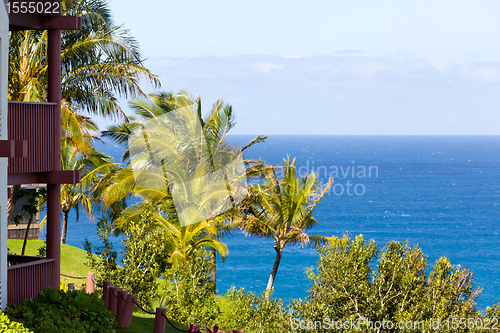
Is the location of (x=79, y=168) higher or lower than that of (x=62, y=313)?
higher

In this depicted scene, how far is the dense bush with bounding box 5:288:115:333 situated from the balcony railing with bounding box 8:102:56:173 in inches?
89.3

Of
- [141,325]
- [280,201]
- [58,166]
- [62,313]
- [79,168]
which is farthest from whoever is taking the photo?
[79,168]

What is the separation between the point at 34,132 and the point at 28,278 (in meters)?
2.67

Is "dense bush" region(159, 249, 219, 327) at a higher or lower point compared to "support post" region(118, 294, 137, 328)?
lower

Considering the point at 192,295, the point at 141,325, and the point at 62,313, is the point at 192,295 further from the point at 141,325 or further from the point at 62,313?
the point at 62,313

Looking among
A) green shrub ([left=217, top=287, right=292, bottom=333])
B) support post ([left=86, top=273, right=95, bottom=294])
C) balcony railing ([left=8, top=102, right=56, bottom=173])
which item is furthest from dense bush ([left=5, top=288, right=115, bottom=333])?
green shrub ([left=217, top=287, right=292, bottom=333])

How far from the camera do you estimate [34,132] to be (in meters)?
9.55

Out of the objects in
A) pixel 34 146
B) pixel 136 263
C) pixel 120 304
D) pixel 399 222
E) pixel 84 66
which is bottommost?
pixel 399 222

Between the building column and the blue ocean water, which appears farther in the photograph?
the blue ocean water

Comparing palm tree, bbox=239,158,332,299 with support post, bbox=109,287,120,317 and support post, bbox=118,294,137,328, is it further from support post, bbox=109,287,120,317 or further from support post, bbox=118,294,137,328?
support post, bbox=118,294,137,328

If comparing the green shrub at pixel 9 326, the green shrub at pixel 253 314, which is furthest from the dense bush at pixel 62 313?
the green shrub at pixel 253 314

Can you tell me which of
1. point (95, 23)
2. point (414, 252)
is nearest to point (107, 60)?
point (95, 23)

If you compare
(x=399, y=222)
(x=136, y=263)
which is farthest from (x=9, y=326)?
(x=399, y=222)

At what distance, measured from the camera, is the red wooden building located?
8891mm
